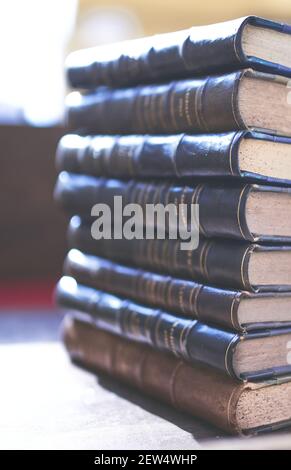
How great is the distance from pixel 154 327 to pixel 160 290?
0.06 meters

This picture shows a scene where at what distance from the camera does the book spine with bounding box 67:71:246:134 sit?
0.98 metres

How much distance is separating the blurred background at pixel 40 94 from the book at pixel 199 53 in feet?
3.32

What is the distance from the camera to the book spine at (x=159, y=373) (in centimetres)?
100

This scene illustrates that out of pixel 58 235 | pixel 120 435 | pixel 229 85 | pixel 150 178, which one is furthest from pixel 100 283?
pixel 58 235

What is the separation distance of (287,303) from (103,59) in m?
0.52

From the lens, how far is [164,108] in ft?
3.59

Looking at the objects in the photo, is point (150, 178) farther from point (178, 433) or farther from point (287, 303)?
point (178, 433)

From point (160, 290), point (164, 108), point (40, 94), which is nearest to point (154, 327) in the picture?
point (160, 290)

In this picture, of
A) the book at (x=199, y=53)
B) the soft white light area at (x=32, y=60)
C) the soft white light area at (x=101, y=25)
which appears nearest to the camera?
the book at (x=199, y=53)

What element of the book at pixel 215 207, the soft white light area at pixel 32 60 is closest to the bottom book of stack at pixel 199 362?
the book at pixel 215 207

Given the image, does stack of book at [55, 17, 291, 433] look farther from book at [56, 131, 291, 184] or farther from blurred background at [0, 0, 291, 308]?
blurred background at [0, 0, 291, 308]

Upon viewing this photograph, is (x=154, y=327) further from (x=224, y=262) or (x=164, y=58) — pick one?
(x=164, y=58)

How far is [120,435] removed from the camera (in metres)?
0.97

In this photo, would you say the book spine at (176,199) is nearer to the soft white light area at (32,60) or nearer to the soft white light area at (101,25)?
the soft white light area at (32,60)
